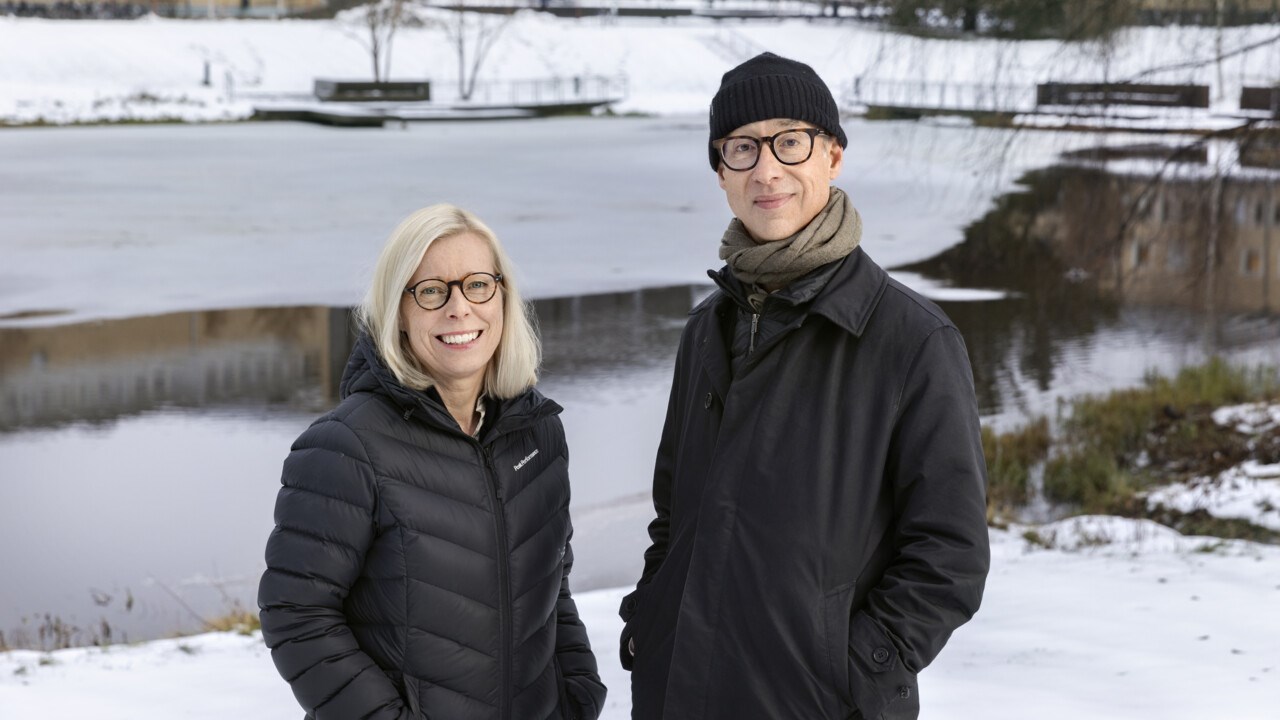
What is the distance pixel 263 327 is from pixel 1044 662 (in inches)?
376

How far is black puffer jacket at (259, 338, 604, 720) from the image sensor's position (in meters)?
2.55

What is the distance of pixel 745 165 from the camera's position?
2719 millimetres

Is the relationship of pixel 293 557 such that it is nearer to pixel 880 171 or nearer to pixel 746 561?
pixel 746 561

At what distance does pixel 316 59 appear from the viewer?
164ft

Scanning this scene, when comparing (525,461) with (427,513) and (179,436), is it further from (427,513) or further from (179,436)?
(179,436)

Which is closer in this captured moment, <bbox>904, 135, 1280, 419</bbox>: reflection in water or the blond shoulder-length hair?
the blond shoulder-length hair

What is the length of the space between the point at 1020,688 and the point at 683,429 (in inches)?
96.0

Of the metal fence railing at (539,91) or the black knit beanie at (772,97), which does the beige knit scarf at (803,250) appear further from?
the metal fence railing at (539,91)

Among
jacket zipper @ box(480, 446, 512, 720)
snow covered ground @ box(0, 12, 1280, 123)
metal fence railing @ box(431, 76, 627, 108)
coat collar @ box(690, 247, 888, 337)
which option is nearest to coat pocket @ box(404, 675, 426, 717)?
jacket zipper @ box(480, 446, 512, 720)

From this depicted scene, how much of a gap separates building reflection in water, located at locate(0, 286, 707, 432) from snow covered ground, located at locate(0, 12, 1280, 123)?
14.5 m

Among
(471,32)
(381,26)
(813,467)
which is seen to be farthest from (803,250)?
(471,32)

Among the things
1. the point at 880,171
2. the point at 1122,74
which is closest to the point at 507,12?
the point at 880,171

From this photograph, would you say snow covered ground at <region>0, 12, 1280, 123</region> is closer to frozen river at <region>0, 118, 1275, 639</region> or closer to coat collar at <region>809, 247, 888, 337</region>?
frozen river at <region>0, 118, 1275, 639</region>

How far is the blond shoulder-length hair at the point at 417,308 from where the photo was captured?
2.68 meters
